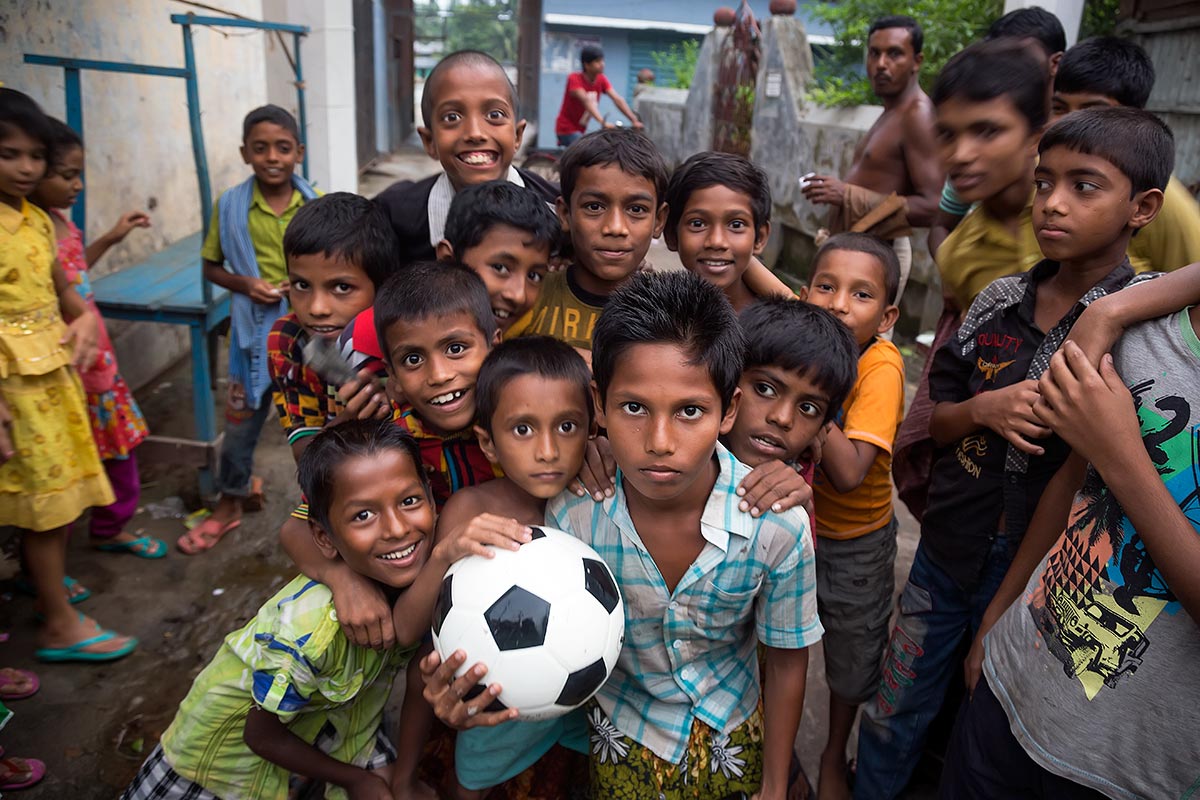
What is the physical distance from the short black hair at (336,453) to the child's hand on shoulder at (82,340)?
1423mm

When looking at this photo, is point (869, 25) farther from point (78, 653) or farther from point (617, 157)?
point (78, 653)

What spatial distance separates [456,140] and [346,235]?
1.56ft

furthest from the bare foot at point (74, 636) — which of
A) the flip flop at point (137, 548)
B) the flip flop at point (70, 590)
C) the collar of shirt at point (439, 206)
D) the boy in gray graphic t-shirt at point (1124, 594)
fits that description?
the boy in gray graphic t-shirt at point (1124, 594)

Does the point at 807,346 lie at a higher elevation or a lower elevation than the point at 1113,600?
higher

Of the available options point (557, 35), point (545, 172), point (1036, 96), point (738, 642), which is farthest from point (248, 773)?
point (557, 35)

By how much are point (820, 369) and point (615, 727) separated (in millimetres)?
901

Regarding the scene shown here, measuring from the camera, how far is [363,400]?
187 centimetres

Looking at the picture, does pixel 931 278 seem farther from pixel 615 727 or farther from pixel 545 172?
pixel 545 172

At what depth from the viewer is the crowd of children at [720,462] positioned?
1293 millimetres

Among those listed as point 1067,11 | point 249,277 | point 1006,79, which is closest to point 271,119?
point 249,277

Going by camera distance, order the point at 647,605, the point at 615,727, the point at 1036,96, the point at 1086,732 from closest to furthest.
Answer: the point at 1086,732 < the point at 647,605 < the point at 615,727 < the point at 1036,96

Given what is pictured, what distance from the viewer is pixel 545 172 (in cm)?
1208

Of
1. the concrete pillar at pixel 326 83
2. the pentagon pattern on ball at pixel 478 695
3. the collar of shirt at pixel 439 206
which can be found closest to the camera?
the pentagon pattern on ball at pixel 478 695

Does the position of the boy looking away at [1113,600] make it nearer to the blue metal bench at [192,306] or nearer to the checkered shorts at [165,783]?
the checkered shorts at [165,783]
